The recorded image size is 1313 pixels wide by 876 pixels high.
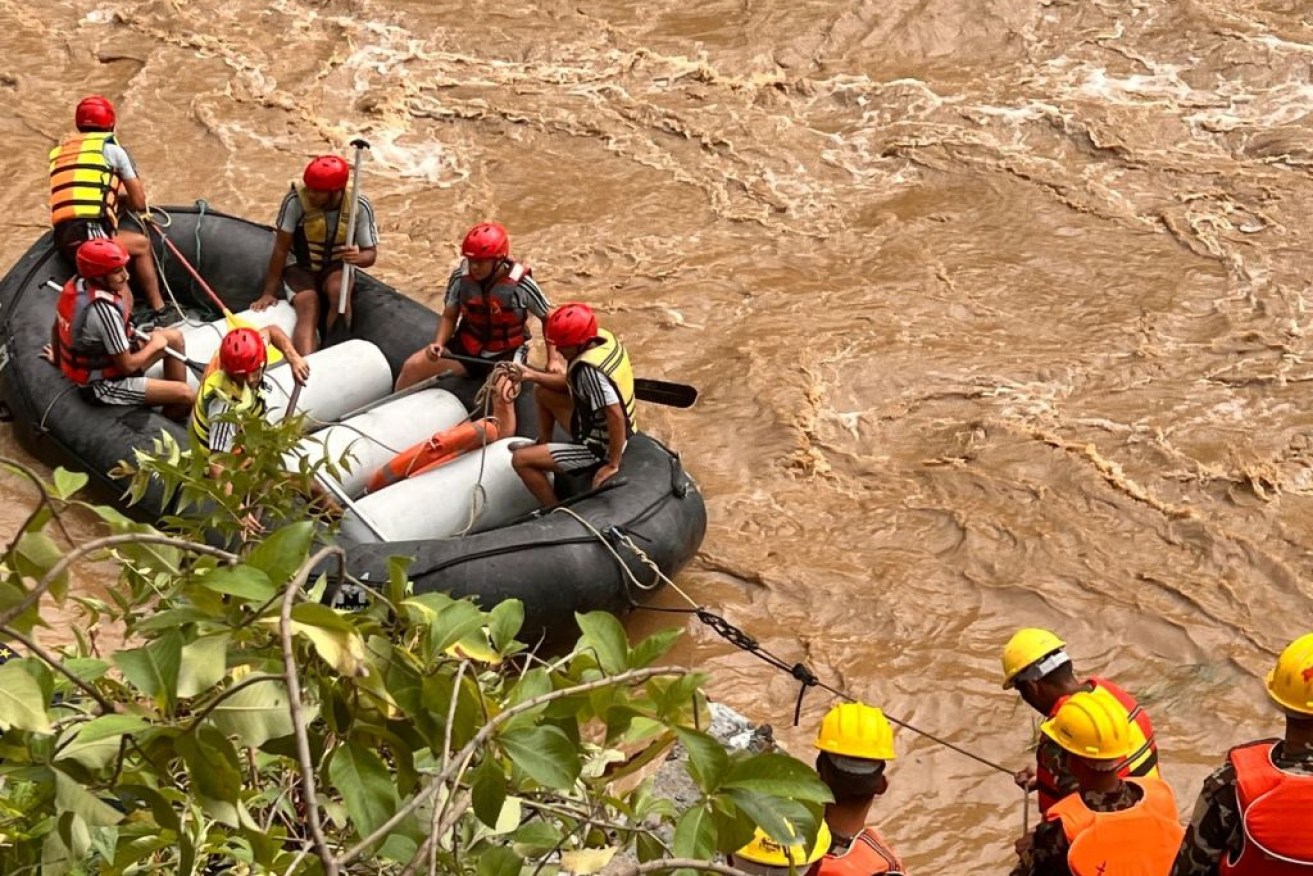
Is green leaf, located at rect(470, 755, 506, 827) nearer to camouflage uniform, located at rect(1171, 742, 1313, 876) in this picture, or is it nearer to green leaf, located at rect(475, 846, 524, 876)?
green leaf, located at rect(475, 846, 524, 876)

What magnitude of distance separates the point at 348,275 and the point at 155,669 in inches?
211

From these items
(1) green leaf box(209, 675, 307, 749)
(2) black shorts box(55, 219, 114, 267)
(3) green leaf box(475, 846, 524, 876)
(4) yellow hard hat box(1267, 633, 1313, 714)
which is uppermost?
(1) green leaf box(209, 675, 307, 749)

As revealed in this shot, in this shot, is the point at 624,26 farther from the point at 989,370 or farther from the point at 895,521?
the point at 895,521

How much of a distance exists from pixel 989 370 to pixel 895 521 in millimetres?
1335

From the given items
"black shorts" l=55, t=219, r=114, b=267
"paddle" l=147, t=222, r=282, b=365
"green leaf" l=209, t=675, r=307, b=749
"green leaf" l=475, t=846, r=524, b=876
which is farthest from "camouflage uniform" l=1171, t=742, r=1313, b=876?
"black shorts" l=55, t=219, r=114, b=267

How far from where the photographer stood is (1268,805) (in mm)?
2885

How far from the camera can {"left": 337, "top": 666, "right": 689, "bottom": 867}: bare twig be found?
4.40 ft

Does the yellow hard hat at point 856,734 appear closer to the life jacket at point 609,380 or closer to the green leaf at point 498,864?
the green leaf at point 498,864

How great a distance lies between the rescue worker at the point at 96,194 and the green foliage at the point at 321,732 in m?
5.29

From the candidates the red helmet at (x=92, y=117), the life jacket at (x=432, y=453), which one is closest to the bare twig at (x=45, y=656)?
the life jacket at (x=432, y=453)

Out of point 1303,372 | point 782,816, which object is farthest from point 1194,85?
point 782,816

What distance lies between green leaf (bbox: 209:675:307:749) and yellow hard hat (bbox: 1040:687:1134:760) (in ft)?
7.66

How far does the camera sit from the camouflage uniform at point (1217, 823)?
2947 millimetres

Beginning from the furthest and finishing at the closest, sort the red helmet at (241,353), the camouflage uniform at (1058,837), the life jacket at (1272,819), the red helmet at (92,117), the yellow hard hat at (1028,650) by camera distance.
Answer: the red helmet at (92,117) → the red helmet at (241,353) → the yellow hard hat at (1028,650) → the camouflage uniform at (1058,837) → the life jacket at (1272,819)
